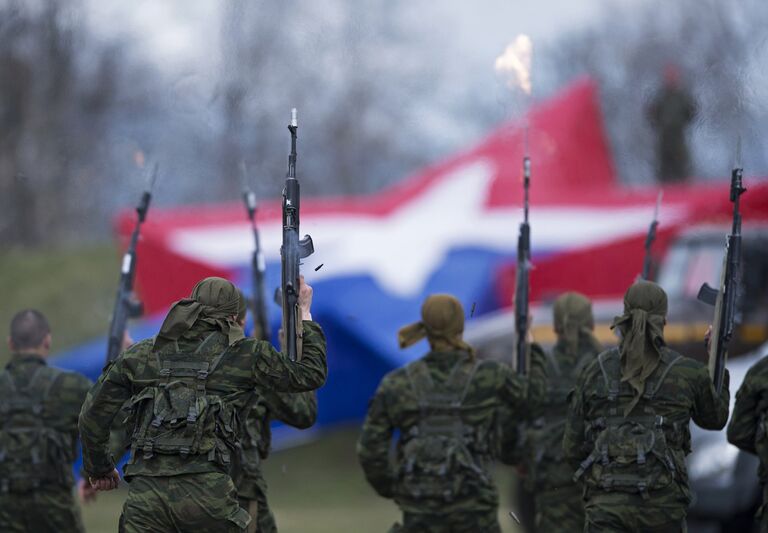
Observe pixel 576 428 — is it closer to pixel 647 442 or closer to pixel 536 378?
pixel 647 442

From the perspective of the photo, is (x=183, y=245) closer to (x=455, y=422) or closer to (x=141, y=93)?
(x=455, y=422)

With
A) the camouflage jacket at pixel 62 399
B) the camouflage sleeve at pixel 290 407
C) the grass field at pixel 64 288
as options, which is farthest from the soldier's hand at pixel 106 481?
the grass field at pixel 64 288

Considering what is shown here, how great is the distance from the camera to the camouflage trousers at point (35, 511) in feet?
24.0

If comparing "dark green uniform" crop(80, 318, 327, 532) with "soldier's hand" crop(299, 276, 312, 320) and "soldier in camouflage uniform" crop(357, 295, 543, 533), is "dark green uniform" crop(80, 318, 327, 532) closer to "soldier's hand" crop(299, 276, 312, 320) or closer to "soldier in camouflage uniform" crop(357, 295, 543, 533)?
"soldier's hand" crop(299, 276, 312, 320)

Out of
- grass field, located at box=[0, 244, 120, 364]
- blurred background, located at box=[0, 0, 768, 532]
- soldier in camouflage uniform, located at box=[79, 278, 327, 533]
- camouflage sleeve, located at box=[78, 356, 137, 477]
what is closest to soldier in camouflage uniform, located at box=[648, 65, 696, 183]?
blurred background, located at box=[0, 0, 768, 532]

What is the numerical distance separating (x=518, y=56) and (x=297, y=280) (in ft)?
9.94

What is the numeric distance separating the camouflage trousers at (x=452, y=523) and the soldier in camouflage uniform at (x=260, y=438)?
739 millimetres

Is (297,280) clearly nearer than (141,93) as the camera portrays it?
Yes

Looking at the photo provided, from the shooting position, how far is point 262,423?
22.5 ft

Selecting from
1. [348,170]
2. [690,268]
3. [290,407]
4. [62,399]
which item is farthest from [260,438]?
[348,170]

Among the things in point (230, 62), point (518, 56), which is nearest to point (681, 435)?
point (518, 56)

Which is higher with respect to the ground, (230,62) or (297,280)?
(230,62)

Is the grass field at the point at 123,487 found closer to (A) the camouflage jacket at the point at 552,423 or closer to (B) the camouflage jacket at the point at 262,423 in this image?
(A) the camouflage jacket at the point at 552,423

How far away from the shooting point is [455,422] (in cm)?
676
